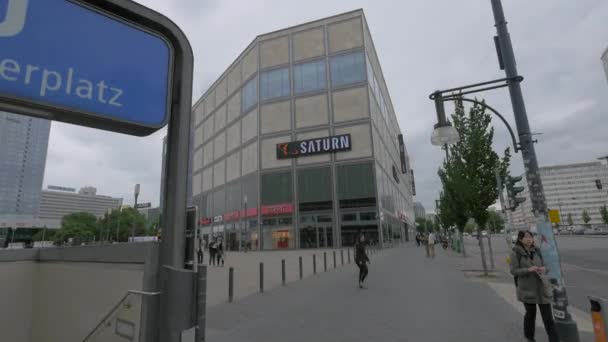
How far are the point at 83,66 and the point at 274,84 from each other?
40462 mm

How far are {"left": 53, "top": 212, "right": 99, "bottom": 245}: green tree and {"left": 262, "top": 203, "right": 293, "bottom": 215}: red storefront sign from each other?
4754 centimetres

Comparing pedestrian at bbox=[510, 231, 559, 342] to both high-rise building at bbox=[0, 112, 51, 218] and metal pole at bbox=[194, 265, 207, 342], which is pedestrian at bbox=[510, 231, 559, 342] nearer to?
metal pole at bbox=[194, 265, 207, 342]

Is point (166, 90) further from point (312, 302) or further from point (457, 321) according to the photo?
point (312, 302)

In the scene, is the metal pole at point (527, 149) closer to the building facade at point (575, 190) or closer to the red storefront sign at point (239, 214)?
the red storefront sign at point (239, 214)

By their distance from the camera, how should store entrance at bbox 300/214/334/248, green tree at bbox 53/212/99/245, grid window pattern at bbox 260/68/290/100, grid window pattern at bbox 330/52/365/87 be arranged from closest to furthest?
store entrance at bbox 300/214/334/248, grid window pattern at bbox 330/52/365/87, grid window pattern at bbox 260/68/290/100, green tree at bbox 53/212/99/245

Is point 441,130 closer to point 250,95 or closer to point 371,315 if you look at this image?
point 371,315

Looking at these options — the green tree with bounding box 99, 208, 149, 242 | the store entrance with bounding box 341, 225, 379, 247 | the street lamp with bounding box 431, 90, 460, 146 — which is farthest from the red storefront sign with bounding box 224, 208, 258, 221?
the green tree with bounding box 99, 208, 149, 242

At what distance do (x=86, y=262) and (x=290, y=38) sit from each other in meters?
41.7

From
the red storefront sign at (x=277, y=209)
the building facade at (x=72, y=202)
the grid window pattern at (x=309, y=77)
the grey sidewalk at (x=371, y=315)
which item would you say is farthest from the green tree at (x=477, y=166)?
the building facade at (x=72, y=202)

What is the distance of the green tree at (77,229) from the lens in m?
66.1

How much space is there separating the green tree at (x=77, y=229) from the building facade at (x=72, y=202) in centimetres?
1159

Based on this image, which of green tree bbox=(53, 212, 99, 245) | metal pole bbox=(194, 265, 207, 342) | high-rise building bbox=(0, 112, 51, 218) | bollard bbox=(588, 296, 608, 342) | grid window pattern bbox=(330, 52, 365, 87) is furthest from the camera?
green tree bbox=(53, 212, 99, 245)

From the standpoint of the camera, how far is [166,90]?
157 cm

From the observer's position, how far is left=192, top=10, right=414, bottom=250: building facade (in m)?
34.4
